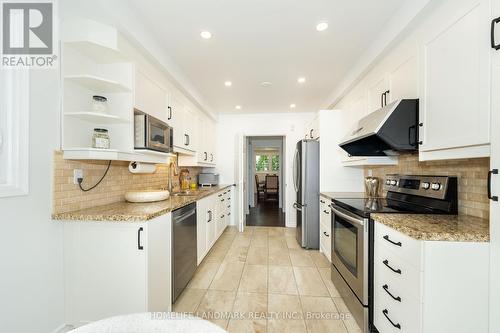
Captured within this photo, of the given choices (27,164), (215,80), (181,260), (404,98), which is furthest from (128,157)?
(404,98)

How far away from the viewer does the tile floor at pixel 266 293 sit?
5.73 feet

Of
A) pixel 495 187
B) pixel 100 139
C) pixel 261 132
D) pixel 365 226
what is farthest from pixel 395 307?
pixel 261 132

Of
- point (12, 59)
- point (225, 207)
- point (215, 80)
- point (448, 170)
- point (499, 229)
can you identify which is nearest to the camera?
point (499, 229)

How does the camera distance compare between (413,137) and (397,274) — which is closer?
(397,274)

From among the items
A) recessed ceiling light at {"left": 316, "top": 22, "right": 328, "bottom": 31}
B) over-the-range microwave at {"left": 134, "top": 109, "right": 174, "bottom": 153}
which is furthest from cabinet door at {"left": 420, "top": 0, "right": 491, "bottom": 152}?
over-the-range microwave at {"left": 134, "top": 109, "right": 174, "bottom": 153}

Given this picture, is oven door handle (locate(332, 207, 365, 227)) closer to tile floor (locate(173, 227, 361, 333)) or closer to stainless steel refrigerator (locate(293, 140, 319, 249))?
tile floor (locate(173, 227, 361, 333))

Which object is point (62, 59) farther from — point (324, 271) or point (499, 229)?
point (324, 271)

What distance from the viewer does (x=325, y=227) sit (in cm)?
304

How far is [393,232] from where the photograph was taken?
1.36 metres

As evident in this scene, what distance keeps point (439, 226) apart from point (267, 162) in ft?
29.9

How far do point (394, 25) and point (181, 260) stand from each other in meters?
2.81

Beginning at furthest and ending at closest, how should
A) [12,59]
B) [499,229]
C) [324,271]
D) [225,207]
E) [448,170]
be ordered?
[225,207], [324,271], [448,170], [12,59], [499,229]

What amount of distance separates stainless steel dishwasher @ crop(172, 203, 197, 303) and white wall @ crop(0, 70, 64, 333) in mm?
777

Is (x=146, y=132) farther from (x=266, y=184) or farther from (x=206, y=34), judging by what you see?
(x=266, y=184)
